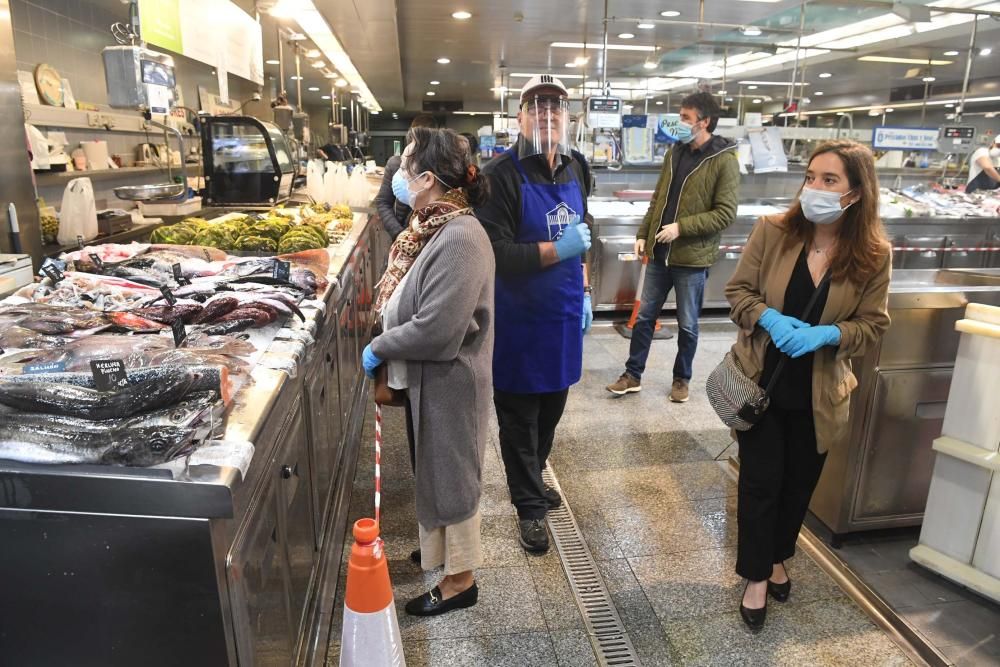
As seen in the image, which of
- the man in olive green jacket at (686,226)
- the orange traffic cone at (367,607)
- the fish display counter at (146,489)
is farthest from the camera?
the man in olive green jacket at (686,226)

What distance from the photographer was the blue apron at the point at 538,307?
251cm

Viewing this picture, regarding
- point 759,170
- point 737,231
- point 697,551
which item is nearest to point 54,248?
point 697,551

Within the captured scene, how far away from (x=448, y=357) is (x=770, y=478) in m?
1.21

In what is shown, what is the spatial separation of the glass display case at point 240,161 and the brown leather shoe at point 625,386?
301cm

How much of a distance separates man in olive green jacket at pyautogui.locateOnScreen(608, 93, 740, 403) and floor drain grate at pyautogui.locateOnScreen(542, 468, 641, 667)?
1.70 m

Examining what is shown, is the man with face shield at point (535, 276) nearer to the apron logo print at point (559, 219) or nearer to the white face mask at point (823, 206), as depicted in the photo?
the apron logo print at point (559, 219)

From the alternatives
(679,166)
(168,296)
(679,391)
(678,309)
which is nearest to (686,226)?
(679,166)

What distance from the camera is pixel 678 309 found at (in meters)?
4.54

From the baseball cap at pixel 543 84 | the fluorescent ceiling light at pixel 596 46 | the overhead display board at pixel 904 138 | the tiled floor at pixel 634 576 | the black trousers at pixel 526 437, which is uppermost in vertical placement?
the fluorescent ceiling light at pixel 596 46

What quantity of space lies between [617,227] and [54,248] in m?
4.52

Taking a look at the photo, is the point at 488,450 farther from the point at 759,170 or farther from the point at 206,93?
the point at 206,93

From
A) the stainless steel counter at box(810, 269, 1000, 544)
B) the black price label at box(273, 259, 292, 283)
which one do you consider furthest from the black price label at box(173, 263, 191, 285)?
the stainless steel counter at box(810, 269, 1000, 544)

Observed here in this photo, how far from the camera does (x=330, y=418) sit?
274 cm

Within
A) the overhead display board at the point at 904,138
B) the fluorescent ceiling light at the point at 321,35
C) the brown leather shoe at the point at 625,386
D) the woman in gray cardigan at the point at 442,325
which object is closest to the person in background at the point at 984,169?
the overhead display board at the point at 904,138
